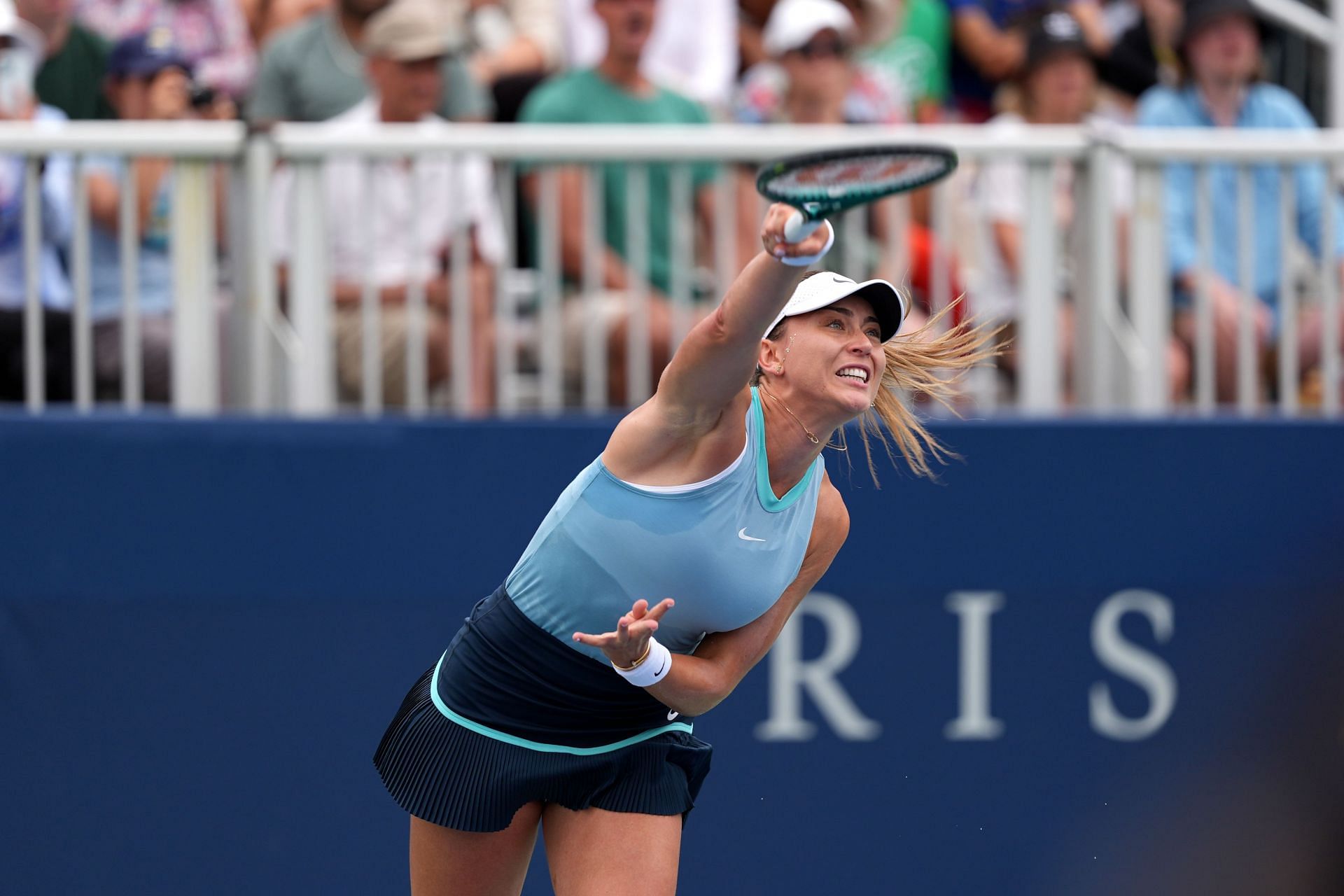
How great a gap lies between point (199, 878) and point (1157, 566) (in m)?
2.89

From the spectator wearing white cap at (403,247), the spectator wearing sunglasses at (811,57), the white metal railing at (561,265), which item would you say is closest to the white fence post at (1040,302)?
the white metal railing at (561,265)

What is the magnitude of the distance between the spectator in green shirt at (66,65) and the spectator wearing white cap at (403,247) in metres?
1.29

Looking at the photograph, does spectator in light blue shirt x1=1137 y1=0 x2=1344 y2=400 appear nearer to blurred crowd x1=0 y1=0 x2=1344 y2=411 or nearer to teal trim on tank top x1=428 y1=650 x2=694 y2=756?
blurred crowd x1=0 y1=0 x2=1344 y2=411

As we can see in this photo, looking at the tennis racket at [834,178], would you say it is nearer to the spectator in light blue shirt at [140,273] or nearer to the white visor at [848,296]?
the white visor at [848,296]

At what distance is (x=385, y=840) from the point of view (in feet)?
16.9

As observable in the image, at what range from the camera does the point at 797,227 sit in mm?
2703

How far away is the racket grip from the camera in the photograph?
270 cm

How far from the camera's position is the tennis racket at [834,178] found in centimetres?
266

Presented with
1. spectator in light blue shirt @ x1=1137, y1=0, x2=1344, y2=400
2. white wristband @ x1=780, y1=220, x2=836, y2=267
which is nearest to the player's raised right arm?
white wristband @ x1=780, y1=220, x2=836, y2=267

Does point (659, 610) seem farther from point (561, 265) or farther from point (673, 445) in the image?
point (561, 265)

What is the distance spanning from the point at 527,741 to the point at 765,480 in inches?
28.4

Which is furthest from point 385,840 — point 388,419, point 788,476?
point 788,476

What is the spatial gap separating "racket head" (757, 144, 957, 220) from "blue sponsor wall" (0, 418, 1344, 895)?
2.44 meters

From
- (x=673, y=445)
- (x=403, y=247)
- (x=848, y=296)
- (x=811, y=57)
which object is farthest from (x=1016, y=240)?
(x=673, y=445)
